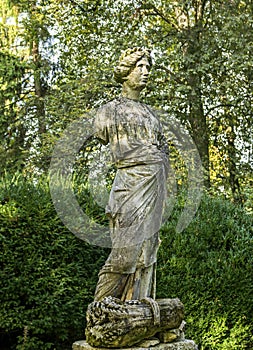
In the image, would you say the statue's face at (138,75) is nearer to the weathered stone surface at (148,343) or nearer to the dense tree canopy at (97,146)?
the weathered stone surface at (148,343)

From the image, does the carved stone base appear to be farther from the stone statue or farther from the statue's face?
the statue's face

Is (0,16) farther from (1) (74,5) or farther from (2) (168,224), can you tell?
(2) (168,224)

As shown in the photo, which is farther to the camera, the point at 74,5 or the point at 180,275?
the point at 74,5

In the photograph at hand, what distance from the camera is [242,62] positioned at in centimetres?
1155

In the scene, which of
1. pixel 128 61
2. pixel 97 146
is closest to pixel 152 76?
pixel 97 146

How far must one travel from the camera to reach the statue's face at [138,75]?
170 inches

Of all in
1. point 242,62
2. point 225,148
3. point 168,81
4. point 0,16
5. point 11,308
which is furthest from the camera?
point 0,16

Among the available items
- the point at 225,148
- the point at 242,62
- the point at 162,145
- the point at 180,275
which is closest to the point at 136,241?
the point at 162,145

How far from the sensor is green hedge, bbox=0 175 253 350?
19.9ft

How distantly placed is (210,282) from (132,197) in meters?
3.23

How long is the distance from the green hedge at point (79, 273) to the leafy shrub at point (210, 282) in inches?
0.5

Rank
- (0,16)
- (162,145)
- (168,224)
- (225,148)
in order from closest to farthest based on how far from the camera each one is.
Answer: (162,145)
(168,224)
(225,148)
(0,16)

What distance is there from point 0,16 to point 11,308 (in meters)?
10.4

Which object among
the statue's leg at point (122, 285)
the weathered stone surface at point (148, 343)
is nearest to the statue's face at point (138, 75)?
the statue's leg at point (122, 285)
